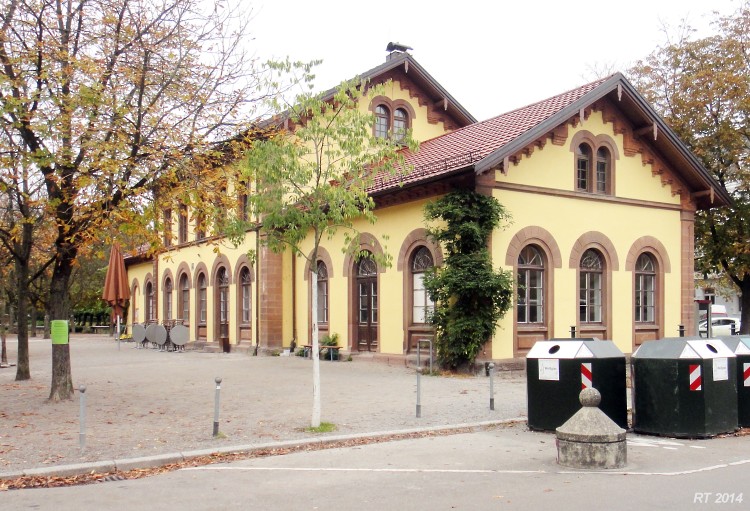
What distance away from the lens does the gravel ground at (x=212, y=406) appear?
9875 mm

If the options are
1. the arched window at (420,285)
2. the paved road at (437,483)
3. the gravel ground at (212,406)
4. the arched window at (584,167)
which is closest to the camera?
the paved road at (437,483)

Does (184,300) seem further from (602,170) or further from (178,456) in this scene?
(178,456)

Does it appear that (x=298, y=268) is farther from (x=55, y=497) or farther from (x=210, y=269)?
(x=55, y=497)

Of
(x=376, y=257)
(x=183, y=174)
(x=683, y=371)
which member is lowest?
(x=683, y=371)

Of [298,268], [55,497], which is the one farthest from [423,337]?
[55,497]

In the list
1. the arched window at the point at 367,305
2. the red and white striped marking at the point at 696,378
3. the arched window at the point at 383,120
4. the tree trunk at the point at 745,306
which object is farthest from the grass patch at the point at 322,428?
the tree trunk at the point at 745,306

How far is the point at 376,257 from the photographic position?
1116cm

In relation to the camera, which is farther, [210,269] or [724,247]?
[210,269]

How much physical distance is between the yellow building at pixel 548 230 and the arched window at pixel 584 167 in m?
0.04

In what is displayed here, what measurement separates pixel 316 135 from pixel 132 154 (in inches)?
155

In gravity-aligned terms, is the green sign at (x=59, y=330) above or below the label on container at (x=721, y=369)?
above

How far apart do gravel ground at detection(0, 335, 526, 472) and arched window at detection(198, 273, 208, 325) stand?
9.86 meters

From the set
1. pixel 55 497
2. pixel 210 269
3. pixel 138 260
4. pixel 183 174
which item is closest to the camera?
pixel 55 497

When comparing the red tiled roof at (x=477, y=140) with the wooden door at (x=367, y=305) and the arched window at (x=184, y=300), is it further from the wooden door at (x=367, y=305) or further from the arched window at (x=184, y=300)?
the arched window at (x=184, y=300)
